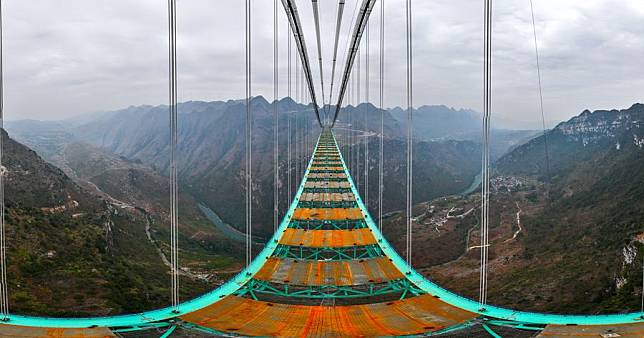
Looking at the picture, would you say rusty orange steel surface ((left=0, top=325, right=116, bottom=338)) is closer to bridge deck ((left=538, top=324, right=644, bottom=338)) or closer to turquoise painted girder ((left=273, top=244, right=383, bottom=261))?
turquoise painted girder ((left=273, top=244, right=383, bottom=261))

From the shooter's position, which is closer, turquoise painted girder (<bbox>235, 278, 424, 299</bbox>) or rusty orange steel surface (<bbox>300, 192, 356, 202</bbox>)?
turquoise painted girder (<bbox>235, 278, 424, 299</bbox>)

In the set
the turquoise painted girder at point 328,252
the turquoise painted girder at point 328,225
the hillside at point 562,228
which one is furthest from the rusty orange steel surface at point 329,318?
the hillside at point 562,228

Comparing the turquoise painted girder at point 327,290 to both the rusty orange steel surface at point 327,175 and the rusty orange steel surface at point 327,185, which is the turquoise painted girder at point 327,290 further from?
the rusty orange steel surface at point 327,175

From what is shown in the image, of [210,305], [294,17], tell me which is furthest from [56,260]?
[210,305]

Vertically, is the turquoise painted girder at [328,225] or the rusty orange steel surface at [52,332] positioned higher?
the turquoise painted girder at [328,225]

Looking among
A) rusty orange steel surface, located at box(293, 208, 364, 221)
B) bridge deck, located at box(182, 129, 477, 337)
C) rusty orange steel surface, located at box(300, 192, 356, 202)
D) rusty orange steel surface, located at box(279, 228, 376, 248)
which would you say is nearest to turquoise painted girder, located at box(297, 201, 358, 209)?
rusty orange steel surface, located at box(300, 192, 356, 202)

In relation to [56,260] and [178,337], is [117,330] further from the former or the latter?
[56,260]
